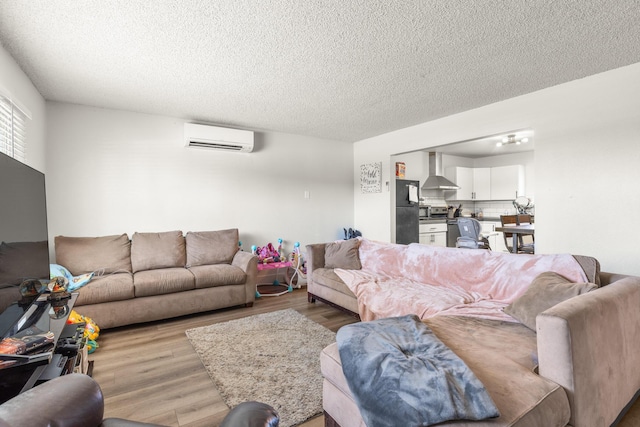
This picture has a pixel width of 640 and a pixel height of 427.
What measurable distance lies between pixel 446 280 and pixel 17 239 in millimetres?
2926

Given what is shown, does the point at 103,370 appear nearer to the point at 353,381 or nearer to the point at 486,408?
the point at 353,381

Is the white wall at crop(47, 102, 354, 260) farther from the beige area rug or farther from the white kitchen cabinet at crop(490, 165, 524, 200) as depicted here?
the white kitchen cabinet at crop(490, 165, 524, 200)

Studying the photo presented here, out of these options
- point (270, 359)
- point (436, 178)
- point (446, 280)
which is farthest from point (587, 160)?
point (436, 178)

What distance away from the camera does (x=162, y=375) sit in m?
2.15

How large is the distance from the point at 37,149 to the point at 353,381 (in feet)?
12.2

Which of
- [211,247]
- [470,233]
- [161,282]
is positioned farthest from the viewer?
[470,233]

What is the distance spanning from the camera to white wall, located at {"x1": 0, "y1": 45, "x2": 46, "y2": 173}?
88.9 inches

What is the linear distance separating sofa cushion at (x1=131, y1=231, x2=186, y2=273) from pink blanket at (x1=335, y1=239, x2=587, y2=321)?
197cm

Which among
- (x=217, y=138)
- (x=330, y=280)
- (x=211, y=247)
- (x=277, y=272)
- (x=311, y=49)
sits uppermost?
(x=311, y=49)

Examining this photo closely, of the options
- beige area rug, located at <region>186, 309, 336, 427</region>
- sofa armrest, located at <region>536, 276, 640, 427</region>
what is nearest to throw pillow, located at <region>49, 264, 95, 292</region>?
beige area rug, located at <region>186, 309, 336, 427</region>

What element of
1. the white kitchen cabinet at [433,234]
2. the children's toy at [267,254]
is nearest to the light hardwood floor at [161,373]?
the children's toy at [267,254]

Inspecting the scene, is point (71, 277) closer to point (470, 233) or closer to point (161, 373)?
point (161, 373)

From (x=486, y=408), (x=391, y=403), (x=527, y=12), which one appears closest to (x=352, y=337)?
(x=391, y=403)

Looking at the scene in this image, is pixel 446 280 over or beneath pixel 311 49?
beneath
